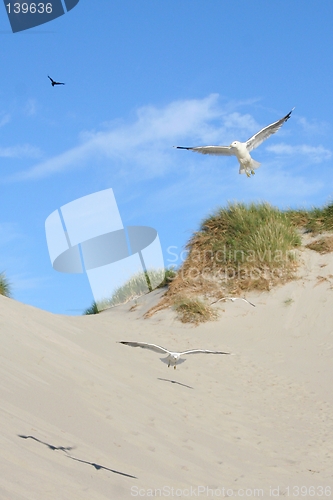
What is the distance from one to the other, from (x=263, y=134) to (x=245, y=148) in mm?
437

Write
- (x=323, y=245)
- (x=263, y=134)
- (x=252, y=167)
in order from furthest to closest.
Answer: (x=323, y=245)
(x=252, y=167)
(x=263, y=134)

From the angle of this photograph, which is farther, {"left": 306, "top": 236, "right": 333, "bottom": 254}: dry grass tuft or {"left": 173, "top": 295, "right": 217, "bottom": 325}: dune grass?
{"left": 306, "top": 236, "right": 333, "bottom": 254}: dry grass tuft

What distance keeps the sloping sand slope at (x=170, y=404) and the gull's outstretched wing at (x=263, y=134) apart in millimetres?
3316

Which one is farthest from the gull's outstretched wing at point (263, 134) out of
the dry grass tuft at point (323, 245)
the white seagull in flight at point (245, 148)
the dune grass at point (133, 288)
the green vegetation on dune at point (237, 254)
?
the dune grass at point (133, 288)

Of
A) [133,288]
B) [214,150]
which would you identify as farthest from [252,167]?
[133,288]

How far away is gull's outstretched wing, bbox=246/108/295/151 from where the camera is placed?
10.8 m

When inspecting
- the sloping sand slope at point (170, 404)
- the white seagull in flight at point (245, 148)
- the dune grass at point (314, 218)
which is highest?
the white seagull in flight at point (245, 148)

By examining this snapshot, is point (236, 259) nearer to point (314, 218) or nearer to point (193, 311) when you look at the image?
point (193, 311)

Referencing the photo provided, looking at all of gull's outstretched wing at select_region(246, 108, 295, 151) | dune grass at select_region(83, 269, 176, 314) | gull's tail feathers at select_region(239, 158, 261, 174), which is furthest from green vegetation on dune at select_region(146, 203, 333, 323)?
gull's outstretched wing at select_region(246, 108, 295, 151)

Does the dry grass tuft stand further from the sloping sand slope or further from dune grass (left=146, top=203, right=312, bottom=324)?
the sloping sand slope

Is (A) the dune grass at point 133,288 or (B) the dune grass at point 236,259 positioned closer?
(B) the dune grass at point 236,259

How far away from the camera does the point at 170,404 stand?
22.8 feet

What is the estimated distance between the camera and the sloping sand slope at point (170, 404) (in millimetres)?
4020

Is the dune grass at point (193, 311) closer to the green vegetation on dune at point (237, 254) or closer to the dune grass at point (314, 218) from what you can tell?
the green vegetation on dune at point (237, 254)
